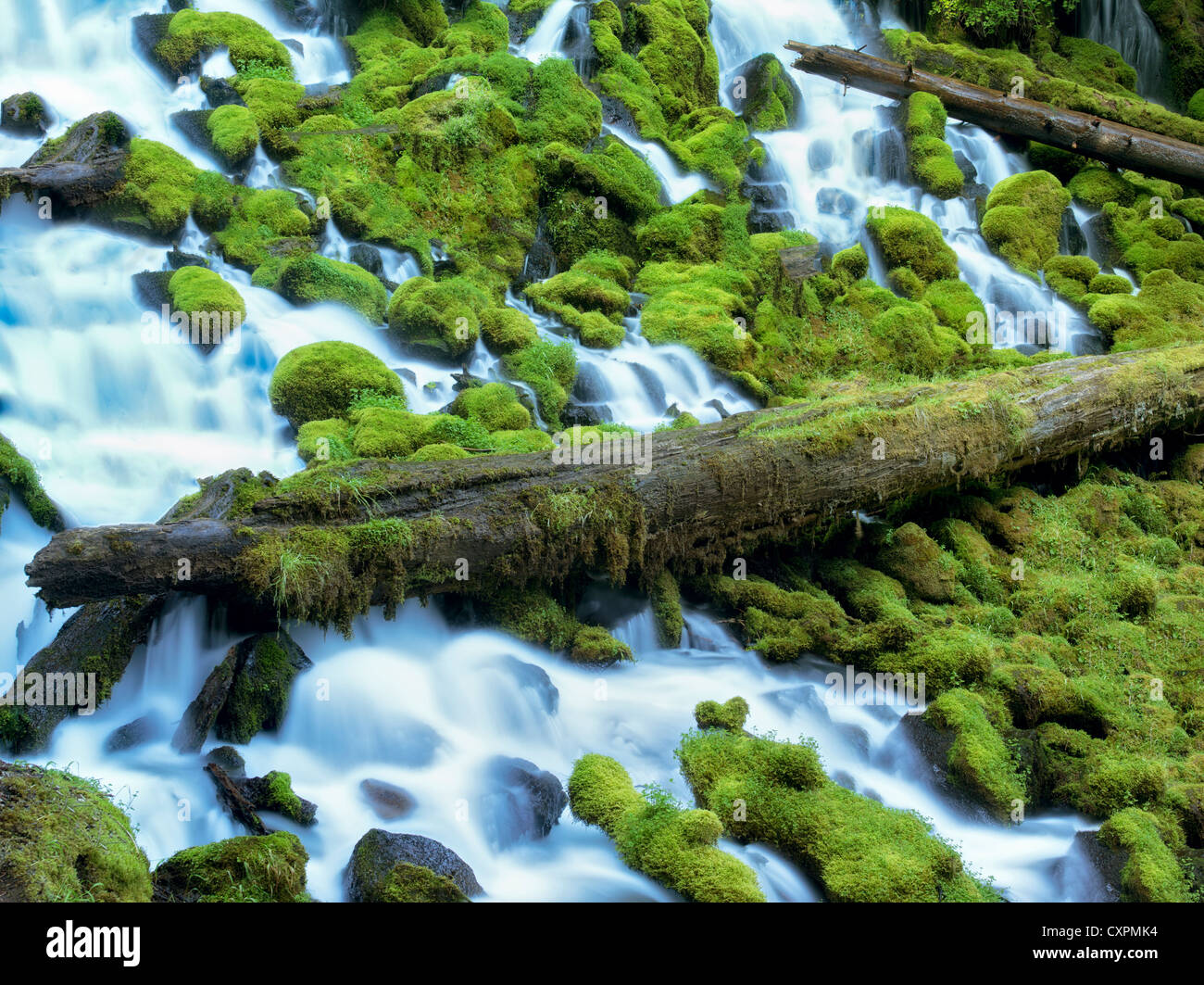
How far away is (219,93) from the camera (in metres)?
14.4

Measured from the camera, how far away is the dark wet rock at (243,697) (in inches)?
266

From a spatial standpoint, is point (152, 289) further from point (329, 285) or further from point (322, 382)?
point (322, 382)

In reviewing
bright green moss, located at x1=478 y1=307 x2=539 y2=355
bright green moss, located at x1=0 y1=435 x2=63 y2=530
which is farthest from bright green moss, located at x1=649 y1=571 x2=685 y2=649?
bright green moss, located at x1=0 y1=435 x2=63 y2=530

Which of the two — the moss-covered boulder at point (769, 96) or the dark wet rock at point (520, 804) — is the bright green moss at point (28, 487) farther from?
the moss-covered boulder at point (769, 96)

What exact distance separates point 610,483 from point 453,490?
4.25 ft

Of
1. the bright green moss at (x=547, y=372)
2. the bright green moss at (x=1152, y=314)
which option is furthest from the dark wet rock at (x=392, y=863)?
the bright green moss at (x=1152, y=314)

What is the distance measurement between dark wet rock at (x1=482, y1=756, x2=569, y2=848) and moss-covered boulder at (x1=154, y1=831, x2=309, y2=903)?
1289mm

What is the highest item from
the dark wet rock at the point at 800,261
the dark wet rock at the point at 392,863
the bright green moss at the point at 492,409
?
the dark wet rock at the point at 800,261

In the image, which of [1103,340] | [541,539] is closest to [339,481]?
[541,539]

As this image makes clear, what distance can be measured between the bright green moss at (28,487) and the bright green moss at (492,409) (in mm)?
Answer: 3827

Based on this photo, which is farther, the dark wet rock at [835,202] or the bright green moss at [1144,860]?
the dark wet rock at [835,202]

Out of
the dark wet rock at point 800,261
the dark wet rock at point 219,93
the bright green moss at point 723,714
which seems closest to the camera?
the bright green moss at point 723,714

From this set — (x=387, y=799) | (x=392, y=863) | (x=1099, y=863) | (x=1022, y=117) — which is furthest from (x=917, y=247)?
(x=392, y=863)

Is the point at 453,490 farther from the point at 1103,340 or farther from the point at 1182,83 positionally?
the point at 1182,83
